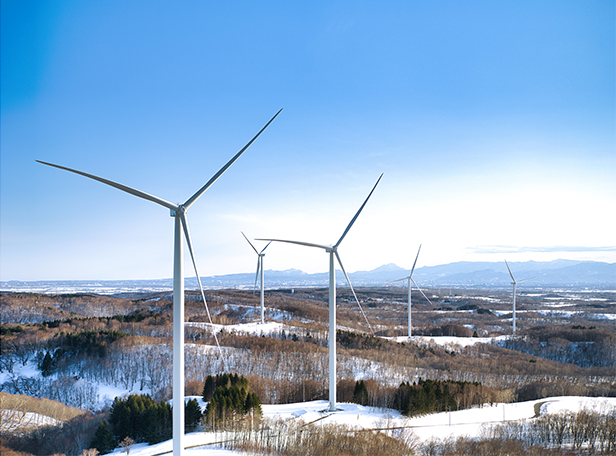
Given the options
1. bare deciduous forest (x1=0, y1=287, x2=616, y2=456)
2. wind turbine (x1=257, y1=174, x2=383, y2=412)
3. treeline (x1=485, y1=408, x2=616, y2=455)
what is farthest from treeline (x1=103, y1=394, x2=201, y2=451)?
treeline (x1=485, y1=408, x2=616, y2=455)

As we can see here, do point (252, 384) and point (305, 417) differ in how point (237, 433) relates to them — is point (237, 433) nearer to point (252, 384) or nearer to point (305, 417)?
point (305, 417)

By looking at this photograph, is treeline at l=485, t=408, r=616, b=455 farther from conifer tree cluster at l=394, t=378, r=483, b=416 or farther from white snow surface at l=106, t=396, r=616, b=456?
conifer tree cluster at l=394, t=378, r=483, b=416

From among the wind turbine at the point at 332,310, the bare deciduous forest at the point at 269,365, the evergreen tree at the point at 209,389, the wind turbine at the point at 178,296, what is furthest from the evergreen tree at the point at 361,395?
the wind turbine at the point at 178,296

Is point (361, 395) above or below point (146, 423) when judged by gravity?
below

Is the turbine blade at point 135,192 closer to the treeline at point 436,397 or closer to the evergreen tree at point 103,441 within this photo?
the evergreen tree at point 103,441

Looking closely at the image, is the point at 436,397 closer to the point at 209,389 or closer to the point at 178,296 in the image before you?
the point at 209,389

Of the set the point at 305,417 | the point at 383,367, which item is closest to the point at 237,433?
the point at 305,417

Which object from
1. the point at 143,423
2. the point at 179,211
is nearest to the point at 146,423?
the point at 143,423

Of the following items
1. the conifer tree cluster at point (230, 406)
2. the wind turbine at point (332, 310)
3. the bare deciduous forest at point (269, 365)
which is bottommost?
the bare deciduous forest at point (269, 365)
